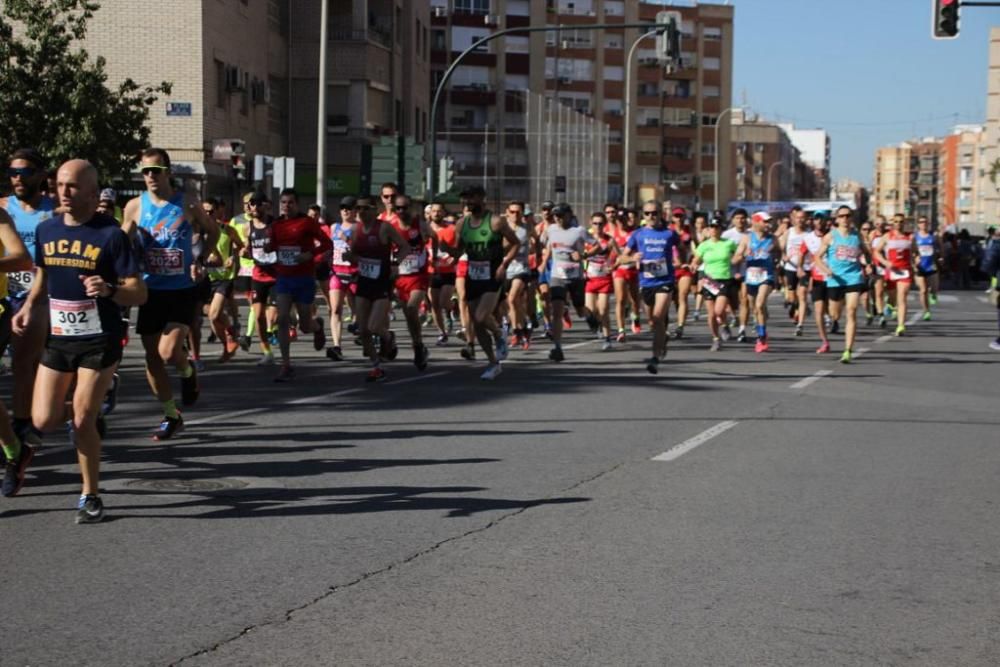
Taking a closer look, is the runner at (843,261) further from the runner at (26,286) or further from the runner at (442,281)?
the runner at (26,286)

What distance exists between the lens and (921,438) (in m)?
12.1

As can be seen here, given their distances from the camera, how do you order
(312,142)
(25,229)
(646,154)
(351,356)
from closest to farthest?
(25,229) < (351,356) < (312,142) < (646,154)

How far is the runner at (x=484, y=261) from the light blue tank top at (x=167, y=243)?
17.7ft

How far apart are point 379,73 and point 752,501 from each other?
135 feet

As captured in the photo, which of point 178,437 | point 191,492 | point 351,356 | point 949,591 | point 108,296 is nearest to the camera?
point 949,591

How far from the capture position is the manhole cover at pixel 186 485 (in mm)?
8875

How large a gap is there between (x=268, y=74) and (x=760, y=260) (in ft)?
79.1

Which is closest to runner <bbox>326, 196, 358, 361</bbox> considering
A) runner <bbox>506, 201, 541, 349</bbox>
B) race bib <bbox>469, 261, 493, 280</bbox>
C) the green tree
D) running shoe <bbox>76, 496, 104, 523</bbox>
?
race bib <bbox>469, 261, 493, 280</bbox>

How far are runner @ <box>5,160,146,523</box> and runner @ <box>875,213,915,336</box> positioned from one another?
1999 centimetres

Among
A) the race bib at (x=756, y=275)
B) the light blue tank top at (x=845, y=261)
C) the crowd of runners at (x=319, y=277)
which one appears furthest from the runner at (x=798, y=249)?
the light blue tank top at (x=845, y=261)

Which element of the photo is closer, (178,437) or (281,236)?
(178,437)

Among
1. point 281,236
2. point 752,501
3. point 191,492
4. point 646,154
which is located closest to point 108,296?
point 191,492

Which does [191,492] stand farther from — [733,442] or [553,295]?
[553,295]

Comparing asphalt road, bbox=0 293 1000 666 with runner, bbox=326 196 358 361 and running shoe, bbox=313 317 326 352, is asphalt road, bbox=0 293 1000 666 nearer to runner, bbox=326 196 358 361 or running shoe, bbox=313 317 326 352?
runner, bbox=326 196 358 361
